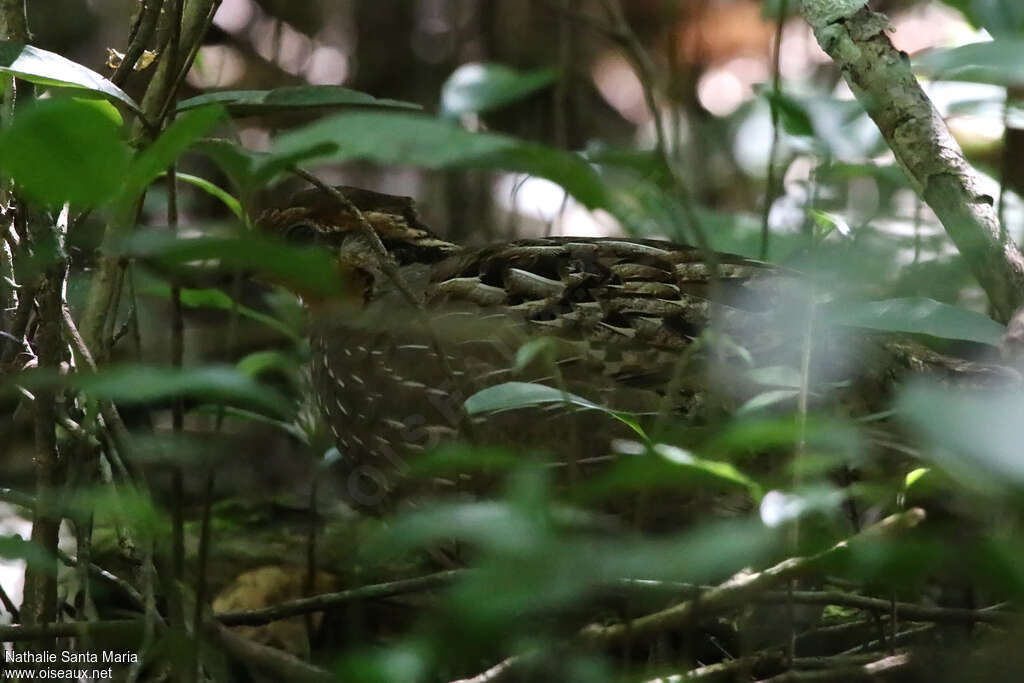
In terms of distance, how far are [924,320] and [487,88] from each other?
5.22 feet

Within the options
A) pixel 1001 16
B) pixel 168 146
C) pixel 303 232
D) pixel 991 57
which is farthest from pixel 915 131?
pixel 303 232

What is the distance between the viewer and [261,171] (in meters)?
1.34

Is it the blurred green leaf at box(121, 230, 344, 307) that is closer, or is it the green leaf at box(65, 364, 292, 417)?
the blurred green leaf at box(121, 230, 344, 307)

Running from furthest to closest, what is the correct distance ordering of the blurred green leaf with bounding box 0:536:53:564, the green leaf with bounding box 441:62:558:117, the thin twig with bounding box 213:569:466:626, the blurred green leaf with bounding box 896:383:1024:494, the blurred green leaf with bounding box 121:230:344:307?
the green leaf with bounding box 441:62:558:117 < the thin twig with bounding box 213:569:466:626 < the blurred green leaf with bounding box 0:536:53:564 < the blurred green leaf with bounding box 121:230:344:307 < the blurred green leaf with bounding box 896:383:1024:494

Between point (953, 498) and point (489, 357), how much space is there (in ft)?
4.45

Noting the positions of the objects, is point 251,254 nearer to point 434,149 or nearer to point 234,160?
point 434,149

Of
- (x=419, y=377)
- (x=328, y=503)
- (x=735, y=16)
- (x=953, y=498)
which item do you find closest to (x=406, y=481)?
(x=419, y=377)

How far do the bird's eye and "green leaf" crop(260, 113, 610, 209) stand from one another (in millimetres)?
2068

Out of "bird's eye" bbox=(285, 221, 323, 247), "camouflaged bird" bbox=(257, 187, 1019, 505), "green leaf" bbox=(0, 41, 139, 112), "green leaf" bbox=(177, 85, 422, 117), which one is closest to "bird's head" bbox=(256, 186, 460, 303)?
"bird's eye" bbox=(285, 221, 323, 247)

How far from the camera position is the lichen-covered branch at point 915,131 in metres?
2.14

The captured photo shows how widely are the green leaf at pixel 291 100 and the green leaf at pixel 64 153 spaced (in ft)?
2.36

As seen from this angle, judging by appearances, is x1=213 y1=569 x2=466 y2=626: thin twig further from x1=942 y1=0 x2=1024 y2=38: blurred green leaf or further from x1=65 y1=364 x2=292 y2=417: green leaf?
x1=942 y1=0 x2=1024 y2=38: blurred green leaf

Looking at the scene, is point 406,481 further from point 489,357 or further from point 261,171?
point 261,171

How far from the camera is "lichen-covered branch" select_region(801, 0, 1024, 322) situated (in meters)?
2.14
